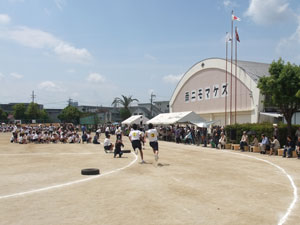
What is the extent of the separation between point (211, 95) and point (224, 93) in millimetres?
2846

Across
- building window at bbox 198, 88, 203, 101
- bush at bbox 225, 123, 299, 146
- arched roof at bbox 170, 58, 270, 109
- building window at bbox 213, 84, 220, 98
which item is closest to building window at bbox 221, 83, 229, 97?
building window at bbox 213, 84, 220, 98

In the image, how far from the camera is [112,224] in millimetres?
5102

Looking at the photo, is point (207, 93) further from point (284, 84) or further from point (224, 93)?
point (284, 84)

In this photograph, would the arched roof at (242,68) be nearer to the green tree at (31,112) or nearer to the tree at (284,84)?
the tree at (284,84)

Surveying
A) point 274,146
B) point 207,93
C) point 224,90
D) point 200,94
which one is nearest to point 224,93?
point 224,90

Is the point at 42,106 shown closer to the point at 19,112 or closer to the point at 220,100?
the point at 19,112

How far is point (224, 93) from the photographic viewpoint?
123ft

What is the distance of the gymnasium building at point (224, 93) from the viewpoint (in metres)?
32.8

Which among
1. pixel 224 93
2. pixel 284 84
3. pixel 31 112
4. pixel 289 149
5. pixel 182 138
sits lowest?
pixel 289 149

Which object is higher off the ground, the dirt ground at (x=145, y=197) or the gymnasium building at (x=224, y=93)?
the gymnasium building at (x=224, y=93)

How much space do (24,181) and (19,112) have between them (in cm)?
7929

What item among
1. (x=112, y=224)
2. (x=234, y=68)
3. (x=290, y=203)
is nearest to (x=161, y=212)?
(x=112, y=224)

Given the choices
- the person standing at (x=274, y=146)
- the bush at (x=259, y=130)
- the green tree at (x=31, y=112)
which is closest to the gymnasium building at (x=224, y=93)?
the bush at (x=259, y=130)

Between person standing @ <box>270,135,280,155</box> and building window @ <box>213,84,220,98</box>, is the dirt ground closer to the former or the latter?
person standing @ <box>270,135,280,155</box>
